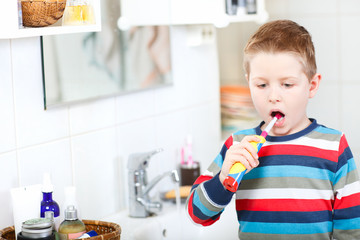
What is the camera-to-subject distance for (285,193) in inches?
48.4

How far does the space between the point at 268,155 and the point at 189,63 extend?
0.90 metres

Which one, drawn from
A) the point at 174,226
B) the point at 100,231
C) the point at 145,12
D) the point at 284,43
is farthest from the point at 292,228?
the point at 145,12

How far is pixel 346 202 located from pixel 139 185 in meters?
0.71

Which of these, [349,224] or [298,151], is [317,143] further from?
[349,224]

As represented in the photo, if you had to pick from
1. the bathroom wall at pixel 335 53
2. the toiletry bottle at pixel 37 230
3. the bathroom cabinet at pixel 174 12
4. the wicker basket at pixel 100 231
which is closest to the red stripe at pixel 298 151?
the wicker basket at pixel 100 231

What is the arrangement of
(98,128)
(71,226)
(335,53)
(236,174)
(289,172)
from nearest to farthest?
(236,174) → (289,172) → (71,226) → (98,128) → (335,53)

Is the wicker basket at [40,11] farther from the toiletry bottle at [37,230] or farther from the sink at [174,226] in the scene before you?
the sink at [174,226]

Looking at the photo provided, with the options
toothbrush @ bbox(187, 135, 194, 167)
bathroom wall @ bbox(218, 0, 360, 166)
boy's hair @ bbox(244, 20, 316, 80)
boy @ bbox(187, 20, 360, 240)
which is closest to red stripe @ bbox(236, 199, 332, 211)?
boy @ bbox(187, 20, 360, 240)

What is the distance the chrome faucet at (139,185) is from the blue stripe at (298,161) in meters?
0.53

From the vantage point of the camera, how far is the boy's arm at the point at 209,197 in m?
1.18

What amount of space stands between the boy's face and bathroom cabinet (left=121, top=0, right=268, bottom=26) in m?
0.67

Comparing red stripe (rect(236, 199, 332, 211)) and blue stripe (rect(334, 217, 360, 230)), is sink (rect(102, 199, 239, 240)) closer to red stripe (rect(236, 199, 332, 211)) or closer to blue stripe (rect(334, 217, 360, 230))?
red stripe (rect(236, 199, 332, 211))

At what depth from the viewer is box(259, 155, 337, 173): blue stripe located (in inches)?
47.9

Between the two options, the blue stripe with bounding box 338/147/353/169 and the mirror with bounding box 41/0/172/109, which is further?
the mirror with bounding box 41/0/172/109
